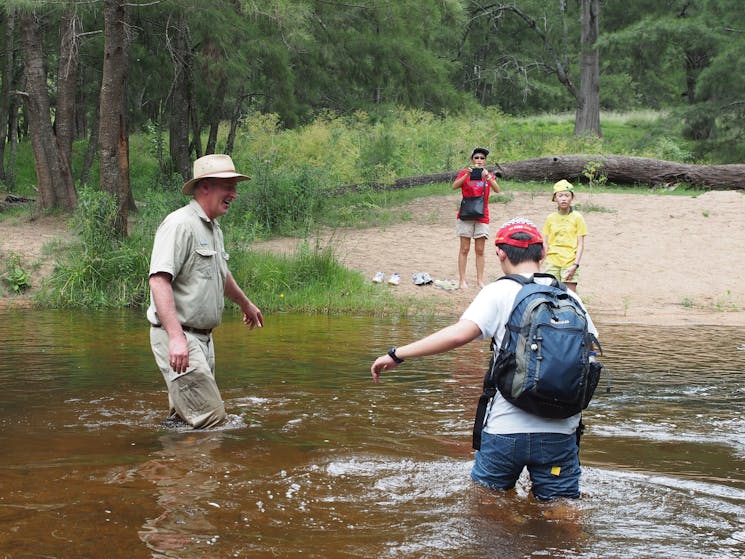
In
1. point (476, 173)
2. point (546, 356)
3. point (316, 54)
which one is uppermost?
point (316, 54)

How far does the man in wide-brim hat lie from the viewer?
5.60 m

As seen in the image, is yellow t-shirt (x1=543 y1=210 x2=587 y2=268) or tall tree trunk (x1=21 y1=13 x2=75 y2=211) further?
tall tree trunk (x1=21 y1=13 x2=75 y2=211)

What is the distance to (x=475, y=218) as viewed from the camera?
45.4ft

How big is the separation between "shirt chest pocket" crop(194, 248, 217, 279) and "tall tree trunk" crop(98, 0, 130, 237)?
9.11 metres

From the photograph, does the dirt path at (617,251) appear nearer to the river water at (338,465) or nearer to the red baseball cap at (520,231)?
the river water at (338,465)

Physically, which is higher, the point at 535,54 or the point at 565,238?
the point at 535,54

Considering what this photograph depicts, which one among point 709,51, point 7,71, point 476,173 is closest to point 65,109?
point 7,71

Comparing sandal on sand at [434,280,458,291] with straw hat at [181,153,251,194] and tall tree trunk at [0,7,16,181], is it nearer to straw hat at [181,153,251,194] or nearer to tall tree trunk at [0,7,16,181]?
straw hat at [181,153,251,194]

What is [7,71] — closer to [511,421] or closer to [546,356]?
[511,421]

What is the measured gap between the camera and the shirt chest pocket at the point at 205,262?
18.8 ft

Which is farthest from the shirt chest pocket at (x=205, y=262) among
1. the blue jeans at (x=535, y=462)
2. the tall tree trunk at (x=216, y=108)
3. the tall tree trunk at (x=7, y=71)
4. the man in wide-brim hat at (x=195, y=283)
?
the tall tree trunk at (x=7, y=71)

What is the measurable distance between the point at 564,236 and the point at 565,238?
3cm

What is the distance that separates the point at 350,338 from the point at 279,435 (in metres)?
4.43

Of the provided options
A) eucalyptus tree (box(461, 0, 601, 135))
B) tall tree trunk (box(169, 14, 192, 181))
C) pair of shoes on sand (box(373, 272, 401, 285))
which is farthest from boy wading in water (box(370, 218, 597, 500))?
eucalyptus tree (box(461, 0, 601, 135))
